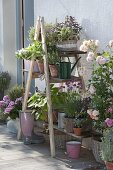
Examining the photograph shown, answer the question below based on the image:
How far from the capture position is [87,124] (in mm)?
5418

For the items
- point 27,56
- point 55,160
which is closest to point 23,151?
point 55,160

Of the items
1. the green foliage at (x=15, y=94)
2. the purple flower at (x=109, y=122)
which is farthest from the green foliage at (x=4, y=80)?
the purple flower at (x=109, y=122)

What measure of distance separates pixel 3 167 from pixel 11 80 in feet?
14.5

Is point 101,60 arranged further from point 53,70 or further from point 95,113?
point 53,70

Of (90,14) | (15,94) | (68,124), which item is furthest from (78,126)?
(15,94)

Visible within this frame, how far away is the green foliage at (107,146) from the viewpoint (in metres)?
4.48

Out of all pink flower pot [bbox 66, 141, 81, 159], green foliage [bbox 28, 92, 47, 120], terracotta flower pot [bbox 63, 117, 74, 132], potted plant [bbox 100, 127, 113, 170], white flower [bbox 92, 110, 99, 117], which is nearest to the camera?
potted plant [bbox 100, 127, 113, 170]

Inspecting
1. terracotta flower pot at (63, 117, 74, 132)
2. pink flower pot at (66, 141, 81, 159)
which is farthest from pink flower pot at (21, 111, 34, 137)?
pink flower pot at (66, 141, 81, 159)

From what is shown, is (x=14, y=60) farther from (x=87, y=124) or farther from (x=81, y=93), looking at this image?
(x=87, y=124)

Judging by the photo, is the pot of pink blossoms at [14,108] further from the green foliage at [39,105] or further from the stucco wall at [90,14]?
the stucco wall at [90,14]

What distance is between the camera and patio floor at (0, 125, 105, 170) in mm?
4977

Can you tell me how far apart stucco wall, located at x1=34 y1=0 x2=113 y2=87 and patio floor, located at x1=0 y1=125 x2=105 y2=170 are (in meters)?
1.30

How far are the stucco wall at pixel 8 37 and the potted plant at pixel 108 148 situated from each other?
478cm

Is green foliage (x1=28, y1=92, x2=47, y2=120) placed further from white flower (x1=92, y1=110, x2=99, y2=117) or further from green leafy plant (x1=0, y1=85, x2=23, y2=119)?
white flower (x1=92, y1=110, x2=99, y2=117)
